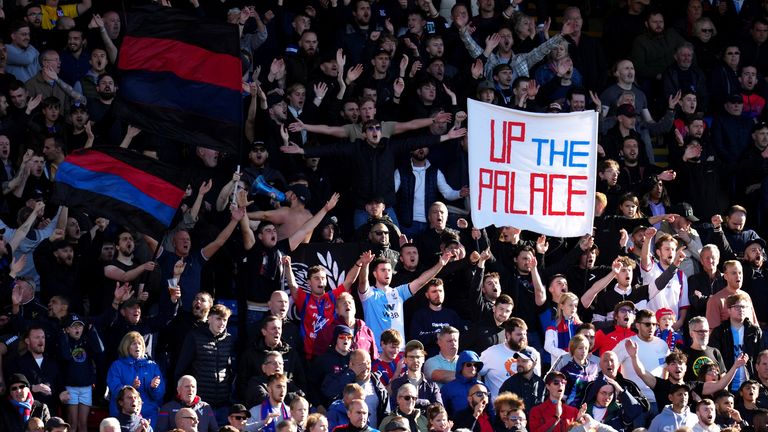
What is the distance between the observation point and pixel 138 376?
16.6 m

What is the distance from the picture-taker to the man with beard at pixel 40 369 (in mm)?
16547

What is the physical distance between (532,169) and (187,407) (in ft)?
13.7

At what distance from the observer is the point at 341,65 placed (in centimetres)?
2083

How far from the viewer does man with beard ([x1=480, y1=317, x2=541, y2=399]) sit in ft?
56.6

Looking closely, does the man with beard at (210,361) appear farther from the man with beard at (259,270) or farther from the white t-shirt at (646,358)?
the white t-shirt at (646,358)

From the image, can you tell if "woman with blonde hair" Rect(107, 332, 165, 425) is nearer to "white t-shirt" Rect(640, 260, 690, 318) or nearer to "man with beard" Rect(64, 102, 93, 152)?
"man with beard" Rect(64, 102, 93, 152)

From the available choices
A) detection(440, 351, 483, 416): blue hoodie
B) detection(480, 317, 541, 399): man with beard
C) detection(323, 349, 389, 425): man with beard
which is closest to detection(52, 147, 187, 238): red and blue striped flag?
detection(323, 349, 389, 425): man with beard

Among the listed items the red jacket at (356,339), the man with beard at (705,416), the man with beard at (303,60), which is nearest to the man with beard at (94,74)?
the man with beard at (303,60)

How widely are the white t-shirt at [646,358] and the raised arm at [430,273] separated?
1.80 metres

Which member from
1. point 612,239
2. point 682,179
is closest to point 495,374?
point 612,239

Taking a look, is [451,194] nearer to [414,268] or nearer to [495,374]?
[414,268]

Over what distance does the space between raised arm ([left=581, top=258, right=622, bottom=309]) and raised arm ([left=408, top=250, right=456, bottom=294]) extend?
1420 millimetres

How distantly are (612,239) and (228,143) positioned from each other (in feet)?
15.9

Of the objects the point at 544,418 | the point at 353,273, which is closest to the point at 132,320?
the point at 353,273
